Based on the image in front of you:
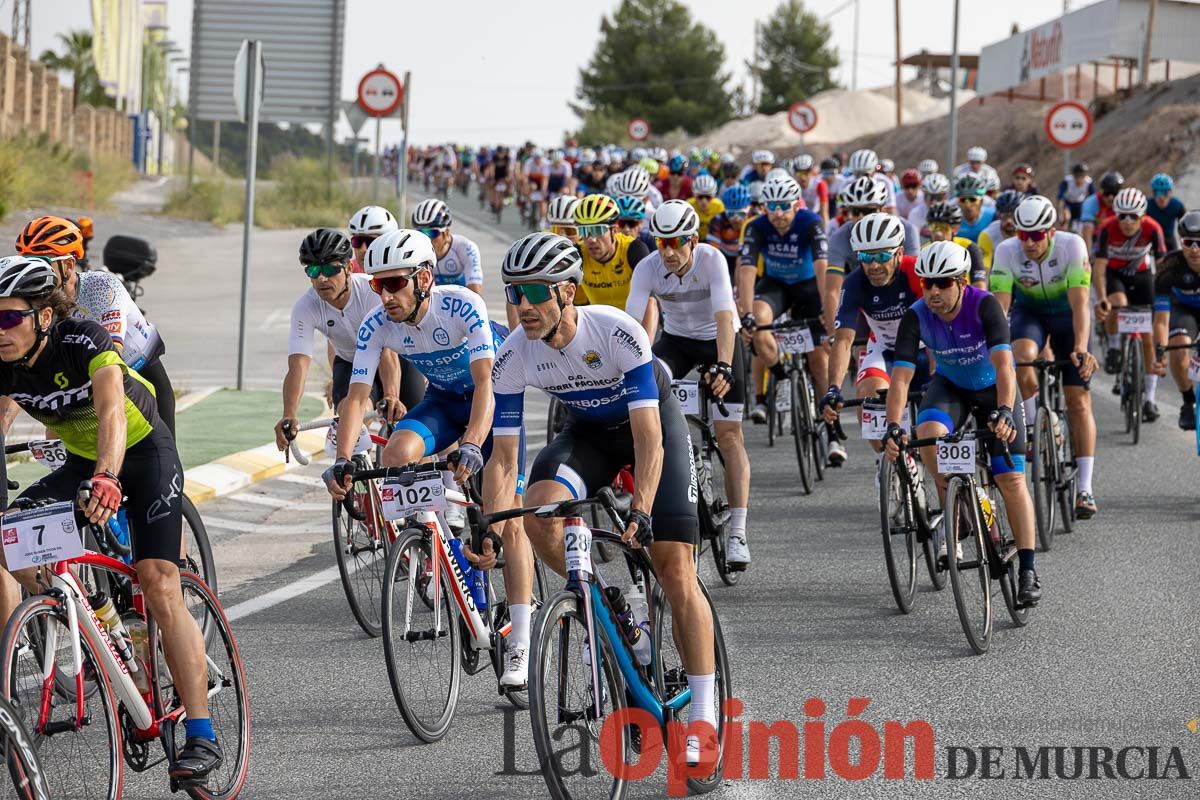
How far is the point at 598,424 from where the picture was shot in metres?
6.59

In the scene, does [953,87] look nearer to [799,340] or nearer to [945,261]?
[799,340]

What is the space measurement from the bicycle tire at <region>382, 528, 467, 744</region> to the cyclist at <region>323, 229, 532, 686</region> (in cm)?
25

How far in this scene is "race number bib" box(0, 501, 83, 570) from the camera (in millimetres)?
5383

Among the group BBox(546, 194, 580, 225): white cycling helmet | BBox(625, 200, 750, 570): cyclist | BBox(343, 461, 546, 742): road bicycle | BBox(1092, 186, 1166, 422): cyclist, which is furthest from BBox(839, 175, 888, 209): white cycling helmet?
BBox(343, 461, 546, 742): road bicycle

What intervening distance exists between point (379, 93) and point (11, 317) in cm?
1612

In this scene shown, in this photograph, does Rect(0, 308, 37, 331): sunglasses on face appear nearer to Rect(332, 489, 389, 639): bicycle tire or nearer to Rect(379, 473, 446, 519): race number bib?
Rect(379, 473, 446, 519): race number bib

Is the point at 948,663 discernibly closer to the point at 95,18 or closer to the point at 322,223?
Answer: the point at 322,223

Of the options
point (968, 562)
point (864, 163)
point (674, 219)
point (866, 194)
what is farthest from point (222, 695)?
point (864, 163)

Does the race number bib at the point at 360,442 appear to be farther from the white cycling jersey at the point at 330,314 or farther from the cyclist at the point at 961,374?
the cyclist at the point at 961,374

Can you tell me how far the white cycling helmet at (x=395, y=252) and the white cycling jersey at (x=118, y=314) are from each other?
1.34 metres

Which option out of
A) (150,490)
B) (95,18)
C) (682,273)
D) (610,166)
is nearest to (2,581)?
(150,490)

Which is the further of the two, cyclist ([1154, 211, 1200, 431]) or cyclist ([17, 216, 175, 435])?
cyclist ([1154, 211, 1200, 431])

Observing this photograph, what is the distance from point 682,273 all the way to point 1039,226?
2.65 m

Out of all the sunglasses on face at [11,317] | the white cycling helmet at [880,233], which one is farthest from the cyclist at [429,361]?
the white cycling helmet at [880,233]
